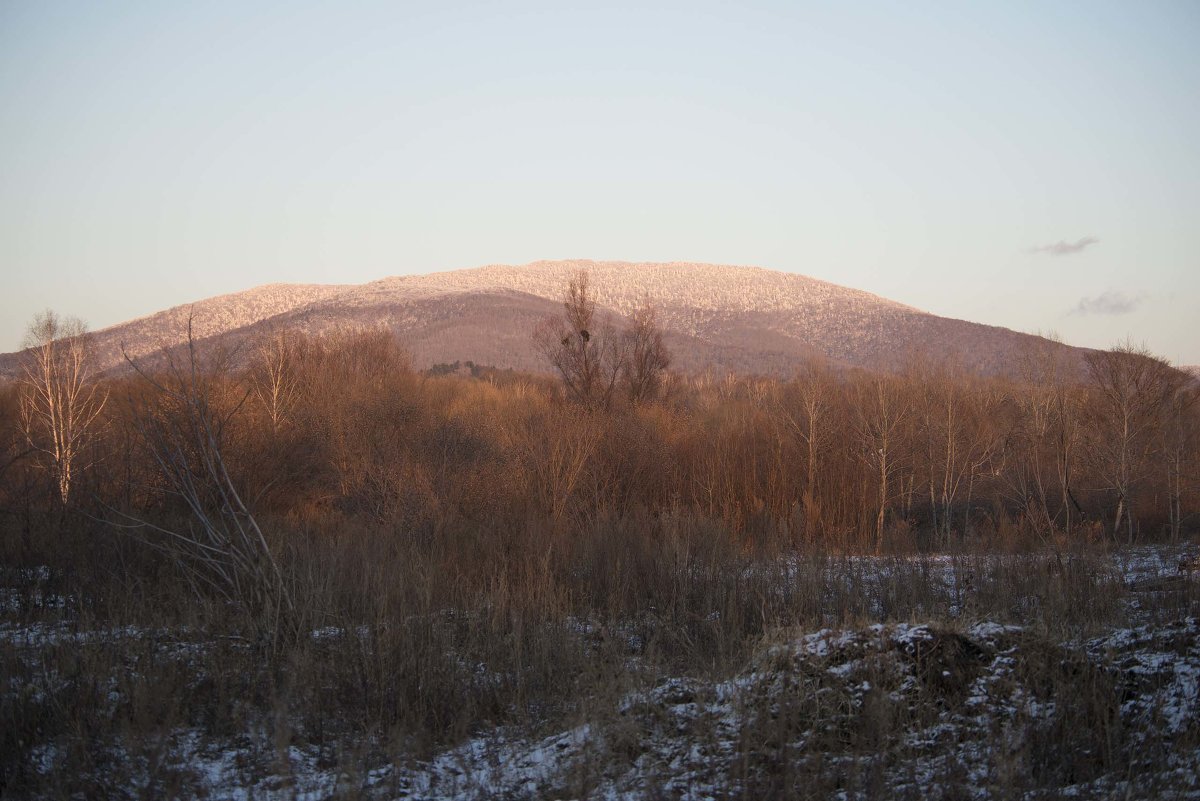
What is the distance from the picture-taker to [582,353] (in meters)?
28.6

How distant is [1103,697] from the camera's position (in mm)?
4953

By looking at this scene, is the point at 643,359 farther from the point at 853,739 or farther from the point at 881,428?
the point at 853,739

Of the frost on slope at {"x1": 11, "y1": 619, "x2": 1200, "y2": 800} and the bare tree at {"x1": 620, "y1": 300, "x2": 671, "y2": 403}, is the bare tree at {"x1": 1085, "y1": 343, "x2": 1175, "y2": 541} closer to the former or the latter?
the bare tree at {"x1": 620, "y1": 300, "x2": 671, "y2": 403}

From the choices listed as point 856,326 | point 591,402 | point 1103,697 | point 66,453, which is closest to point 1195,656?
point 1103,697

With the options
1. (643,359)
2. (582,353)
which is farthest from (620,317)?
(582,353)

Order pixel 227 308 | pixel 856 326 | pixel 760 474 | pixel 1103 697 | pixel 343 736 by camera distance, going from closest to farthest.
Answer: pixel 1103 697
pixel 343 736
pixel 760 474
pixel 856 326
pixel 227 308

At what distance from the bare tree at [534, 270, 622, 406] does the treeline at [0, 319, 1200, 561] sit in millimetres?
310

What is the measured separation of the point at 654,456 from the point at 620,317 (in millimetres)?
90553

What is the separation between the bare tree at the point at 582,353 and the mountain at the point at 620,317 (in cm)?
3239

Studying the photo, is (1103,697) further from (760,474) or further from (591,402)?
(591,402)

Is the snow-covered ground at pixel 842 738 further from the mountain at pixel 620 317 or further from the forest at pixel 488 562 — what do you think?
the mountain at pixel 620 317

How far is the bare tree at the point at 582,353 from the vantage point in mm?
28375

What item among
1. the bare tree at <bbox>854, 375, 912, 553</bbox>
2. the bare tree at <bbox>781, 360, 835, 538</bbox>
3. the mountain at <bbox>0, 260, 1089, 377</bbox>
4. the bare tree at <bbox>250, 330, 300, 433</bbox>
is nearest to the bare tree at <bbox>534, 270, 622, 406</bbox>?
the bare tree at <bbox>781, 360, 835, 538</bbox>

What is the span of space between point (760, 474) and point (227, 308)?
11687 cm
